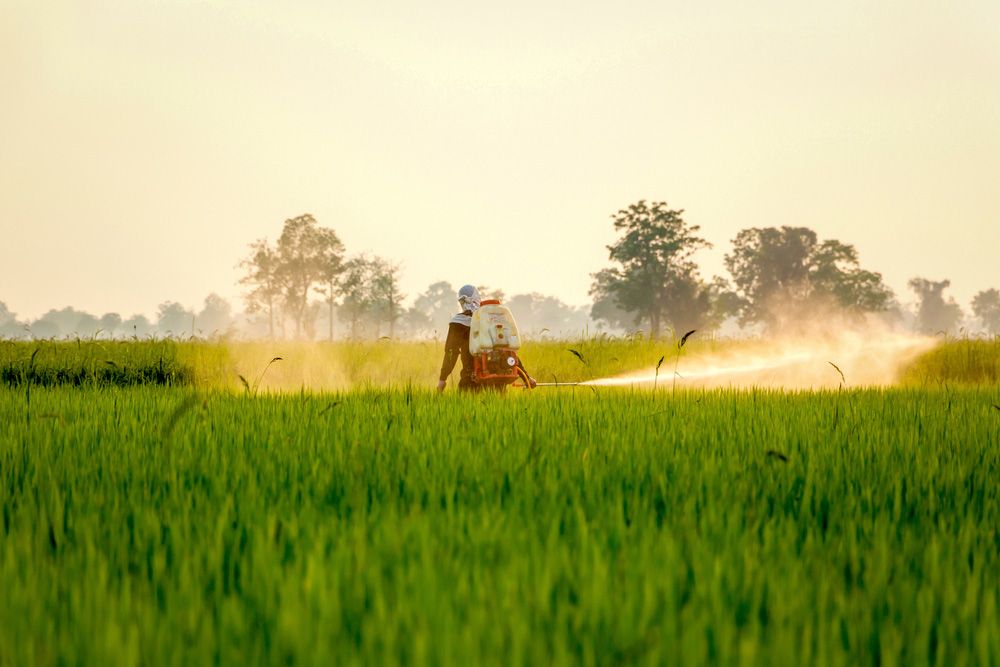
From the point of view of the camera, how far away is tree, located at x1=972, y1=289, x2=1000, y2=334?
534ft

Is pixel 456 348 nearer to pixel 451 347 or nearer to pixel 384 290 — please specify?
pixel 451 347

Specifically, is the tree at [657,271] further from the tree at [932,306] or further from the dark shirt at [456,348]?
the tree at [932,306]

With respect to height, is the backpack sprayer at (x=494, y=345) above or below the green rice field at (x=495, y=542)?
above

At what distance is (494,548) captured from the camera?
8.15 feet

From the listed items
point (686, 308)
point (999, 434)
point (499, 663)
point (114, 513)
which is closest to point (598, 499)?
point (499, 663)

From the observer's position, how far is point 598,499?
3355mm

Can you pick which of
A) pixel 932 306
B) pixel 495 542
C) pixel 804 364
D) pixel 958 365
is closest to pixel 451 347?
pixel 495 542

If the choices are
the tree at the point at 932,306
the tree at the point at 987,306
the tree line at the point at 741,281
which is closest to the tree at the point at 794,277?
the tree line at the point at 741,281

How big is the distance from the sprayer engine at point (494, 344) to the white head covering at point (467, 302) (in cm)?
55

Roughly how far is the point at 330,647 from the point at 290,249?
8528 centimetres

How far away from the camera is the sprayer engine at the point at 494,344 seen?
9.07 metres

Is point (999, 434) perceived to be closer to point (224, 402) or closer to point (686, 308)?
point (224, 402)

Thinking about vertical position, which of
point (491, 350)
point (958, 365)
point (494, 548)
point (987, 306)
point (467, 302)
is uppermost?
point (987, 306)

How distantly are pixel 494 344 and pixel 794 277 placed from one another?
261 ft
